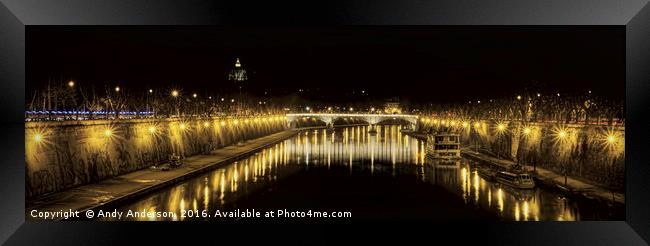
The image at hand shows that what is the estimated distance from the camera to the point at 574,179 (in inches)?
579

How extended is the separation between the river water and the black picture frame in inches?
68.8

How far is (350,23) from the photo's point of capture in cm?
651

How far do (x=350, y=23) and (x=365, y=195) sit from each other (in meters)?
8.91

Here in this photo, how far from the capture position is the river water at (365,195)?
11641 mm

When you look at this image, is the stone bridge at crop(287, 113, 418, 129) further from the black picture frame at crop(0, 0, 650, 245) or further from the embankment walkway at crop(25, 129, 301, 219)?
the black picture frame at crop(0, 0, 650, 245)

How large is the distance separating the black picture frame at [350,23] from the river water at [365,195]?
5.73ft

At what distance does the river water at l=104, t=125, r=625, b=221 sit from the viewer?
1164 centimetres

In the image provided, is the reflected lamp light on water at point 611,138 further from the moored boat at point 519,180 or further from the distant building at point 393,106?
the distant building at point 393,106

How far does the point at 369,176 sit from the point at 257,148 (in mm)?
9789

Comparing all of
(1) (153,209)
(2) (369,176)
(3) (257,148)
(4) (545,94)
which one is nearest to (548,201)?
(2) (369,176)

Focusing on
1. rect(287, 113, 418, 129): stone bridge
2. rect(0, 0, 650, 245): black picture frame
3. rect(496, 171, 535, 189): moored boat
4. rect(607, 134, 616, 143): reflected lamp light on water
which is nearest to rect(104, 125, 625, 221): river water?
rect(496, 171, 535, 189): moored boat

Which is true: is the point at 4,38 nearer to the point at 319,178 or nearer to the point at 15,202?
the point at 15,202

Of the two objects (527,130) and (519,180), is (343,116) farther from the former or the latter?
(519,180)

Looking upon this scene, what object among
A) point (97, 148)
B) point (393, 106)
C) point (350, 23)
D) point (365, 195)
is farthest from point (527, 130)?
point (393, 106)
